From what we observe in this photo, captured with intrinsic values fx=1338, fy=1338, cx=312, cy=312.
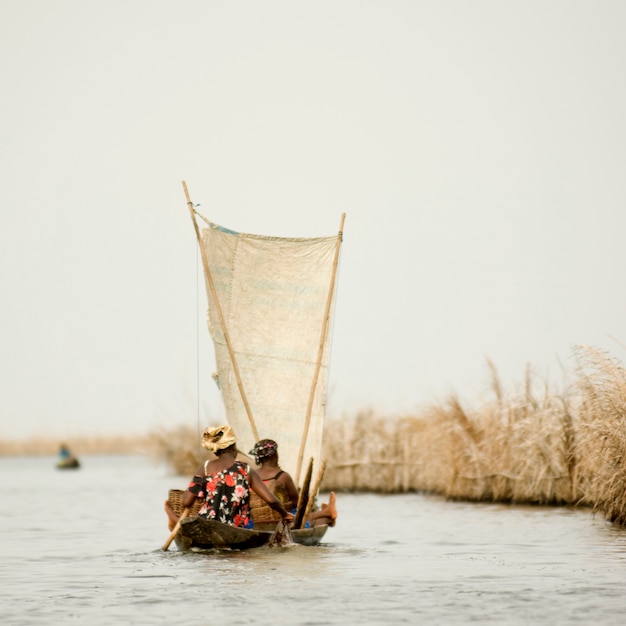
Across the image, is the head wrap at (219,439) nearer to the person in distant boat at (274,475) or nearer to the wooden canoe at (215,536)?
the wooden canoe at (215,536)

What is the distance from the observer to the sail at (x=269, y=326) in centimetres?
2061

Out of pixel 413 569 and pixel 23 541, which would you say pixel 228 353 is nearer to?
pixel 23 541

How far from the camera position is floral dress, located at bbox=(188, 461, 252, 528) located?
52.8 feet

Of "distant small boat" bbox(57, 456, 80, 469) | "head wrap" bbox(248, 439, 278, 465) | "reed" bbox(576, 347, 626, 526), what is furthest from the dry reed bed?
"distant small boat" bbox(57, 456, 80, 469)

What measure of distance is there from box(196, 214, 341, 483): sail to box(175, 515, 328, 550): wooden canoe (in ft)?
12.8

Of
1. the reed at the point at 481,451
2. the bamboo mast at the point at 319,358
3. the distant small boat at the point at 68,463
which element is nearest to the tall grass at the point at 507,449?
the reed at the point at 481,451

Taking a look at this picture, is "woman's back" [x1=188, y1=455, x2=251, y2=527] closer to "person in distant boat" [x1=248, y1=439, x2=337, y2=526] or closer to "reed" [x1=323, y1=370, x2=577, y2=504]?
"person in distant boat" [x1=248, y1=439, x2=337, y2=526]

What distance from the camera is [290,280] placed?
68.6 feet

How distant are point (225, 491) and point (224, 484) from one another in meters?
0.09

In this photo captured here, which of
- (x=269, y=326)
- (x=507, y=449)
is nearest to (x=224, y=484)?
(x=269, y=326)

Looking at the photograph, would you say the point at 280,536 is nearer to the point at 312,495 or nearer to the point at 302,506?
the point at 302,506

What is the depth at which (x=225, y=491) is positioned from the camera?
634 inches

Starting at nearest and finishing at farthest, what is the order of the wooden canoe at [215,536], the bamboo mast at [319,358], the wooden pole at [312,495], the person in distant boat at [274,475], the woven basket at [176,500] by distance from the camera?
the wooden canoe at [215,536] → the woven basket at [176,500] → the person in distant boat at [274,475] → the wooden pole at [312,495] → the bamboo mast at [319,358]

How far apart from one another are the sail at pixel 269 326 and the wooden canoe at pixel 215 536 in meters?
3.90
